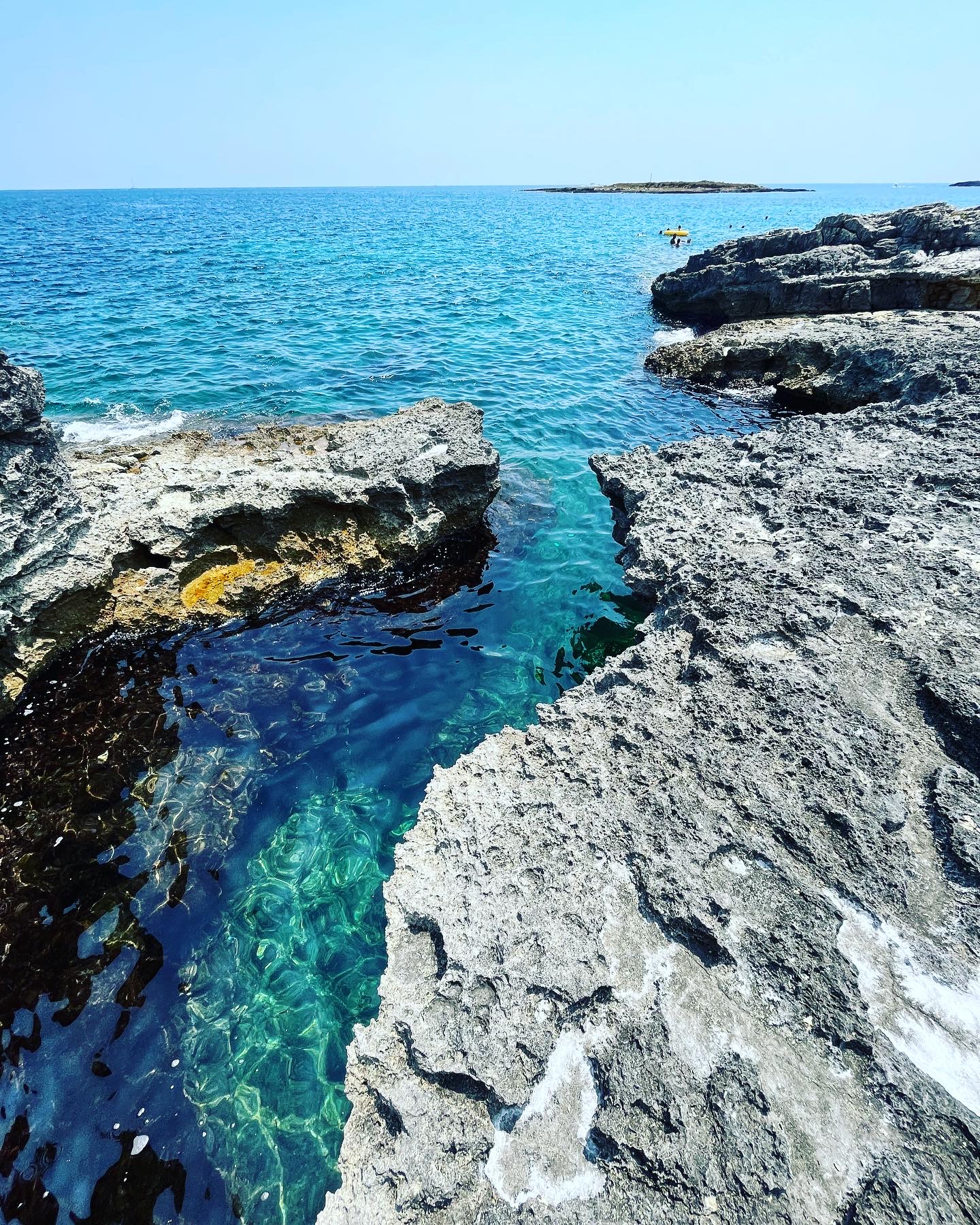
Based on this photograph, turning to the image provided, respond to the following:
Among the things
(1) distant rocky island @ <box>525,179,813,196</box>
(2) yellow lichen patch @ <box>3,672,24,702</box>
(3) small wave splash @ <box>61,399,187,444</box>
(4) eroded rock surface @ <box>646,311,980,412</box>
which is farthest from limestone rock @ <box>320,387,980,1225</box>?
(1) distant rocky island @ <box>525,179,813,196</box>

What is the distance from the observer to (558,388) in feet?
53.3

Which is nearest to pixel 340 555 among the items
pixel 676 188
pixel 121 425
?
pixel 121 425

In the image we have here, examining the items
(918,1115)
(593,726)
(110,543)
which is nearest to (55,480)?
(110,543)

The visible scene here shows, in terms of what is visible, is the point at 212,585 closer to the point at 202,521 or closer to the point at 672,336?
the point at 202,521

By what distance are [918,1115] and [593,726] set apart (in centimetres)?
262

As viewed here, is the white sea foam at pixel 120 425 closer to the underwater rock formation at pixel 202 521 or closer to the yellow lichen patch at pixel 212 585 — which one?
the underwater rock formation at pixel 202 521

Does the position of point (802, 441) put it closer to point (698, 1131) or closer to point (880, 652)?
point (880, 652)

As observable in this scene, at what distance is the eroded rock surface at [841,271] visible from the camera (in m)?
18.2

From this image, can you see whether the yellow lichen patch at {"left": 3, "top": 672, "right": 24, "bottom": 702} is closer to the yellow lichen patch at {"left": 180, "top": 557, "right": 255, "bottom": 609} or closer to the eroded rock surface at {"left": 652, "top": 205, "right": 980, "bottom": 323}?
the yellow lichen patch at {"left": 180, "top": 557, "right": 255, "bottom": 609}

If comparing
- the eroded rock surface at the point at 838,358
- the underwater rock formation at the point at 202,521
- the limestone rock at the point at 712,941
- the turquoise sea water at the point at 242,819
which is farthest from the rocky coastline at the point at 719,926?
the eroded rock surface at the point at 838,358

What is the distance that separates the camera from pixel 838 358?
14227 mm

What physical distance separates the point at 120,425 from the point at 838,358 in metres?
16.8

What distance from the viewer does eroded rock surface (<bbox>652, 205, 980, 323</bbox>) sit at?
1817 cm

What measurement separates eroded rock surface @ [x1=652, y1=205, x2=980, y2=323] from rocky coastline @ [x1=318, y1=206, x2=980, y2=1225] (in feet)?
57.6
